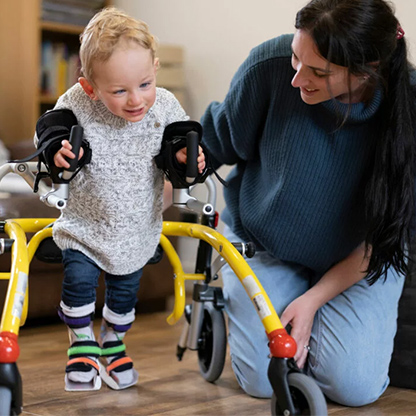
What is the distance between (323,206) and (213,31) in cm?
166

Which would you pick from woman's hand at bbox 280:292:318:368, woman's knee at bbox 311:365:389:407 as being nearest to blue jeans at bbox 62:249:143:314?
woman's hand at bbox 280:292:318:368

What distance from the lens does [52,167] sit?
1248 millimetres

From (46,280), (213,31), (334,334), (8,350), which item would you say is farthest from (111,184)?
(213,31)

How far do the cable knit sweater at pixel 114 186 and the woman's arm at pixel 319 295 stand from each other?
1.30 feet

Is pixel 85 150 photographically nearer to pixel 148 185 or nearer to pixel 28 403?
pixel 148 185

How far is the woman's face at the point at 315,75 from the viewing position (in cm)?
138

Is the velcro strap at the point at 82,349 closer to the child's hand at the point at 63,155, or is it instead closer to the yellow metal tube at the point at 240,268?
the yellow metal tube at the point at 240,268

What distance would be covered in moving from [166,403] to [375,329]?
50cm

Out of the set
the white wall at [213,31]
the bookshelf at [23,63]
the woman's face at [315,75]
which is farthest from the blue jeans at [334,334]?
the bookshelf at [23,63]

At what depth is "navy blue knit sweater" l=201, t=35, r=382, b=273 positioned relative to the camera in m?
1.60

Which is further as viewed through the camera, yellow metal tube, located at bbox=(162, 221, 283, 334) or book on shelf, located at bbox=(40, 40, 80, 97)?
book on shelf, located at bbox=(40, 40, 80, 97)

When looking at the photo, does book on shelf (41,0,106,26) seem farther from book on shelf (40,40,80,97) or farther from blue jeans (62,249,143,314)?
blue jeans (62,249,143,314)

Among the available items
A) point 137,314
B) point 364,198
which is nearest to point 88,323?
point 364,198

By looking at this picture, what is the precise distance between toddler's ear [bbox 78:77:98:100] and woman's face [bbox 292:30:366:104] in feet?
1.29
